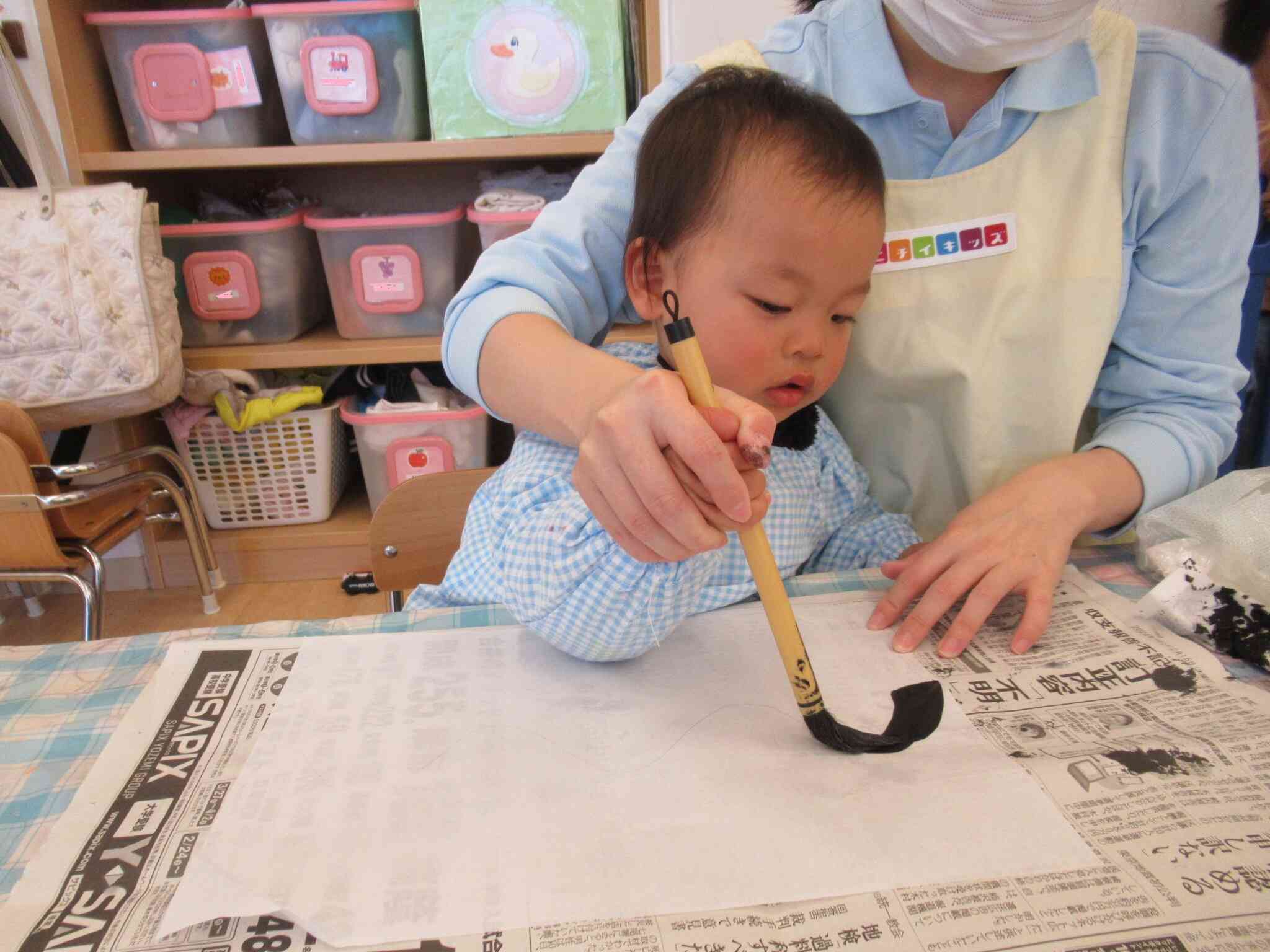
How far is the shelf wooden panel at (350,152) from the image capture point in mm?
1593

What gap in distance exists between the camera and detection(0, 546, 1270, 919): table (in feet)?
1.48

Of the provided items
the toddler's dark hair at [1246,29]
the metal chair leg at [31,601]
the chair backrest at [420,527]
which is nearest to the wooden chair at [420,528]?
the chair backrest at [420,527]

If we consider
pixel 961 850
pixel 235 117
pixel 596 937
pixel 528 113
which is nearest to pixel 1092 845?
pixel 961 850

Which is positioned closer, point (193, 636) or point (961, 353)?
point (193, 636)

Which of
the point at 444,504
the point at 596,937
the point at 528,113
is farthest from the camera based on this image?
the point at 528,113

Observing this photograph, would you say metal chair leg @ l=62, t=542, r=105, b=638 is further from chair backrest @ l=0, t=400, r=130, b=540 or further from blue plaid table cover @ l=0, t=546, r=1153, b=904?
blue plaid table cover @ l=0, t=546, r=1153, b=904

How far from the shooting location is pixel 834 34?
0.73 meters

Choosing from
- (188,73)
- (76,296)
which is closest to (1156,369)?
(76,296)

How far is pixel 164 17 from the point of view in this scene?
1544 mm

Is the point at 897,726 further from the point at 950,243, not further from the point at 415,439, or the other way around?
the point at 415,439

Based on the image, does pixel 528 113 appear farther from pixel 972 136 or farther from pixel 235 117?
pixel 972 136

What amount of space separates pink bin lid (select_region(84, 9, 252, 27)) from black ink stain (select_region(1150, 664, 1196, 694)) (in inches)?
69.4

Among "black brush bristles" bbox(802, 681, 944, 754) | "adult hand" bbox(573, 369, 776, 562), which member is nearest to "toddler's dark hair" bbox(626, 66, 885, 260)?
"adult hand" bbox(573, 369, 776, 562)

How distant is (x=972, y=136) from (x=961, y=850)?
577 millimetres
